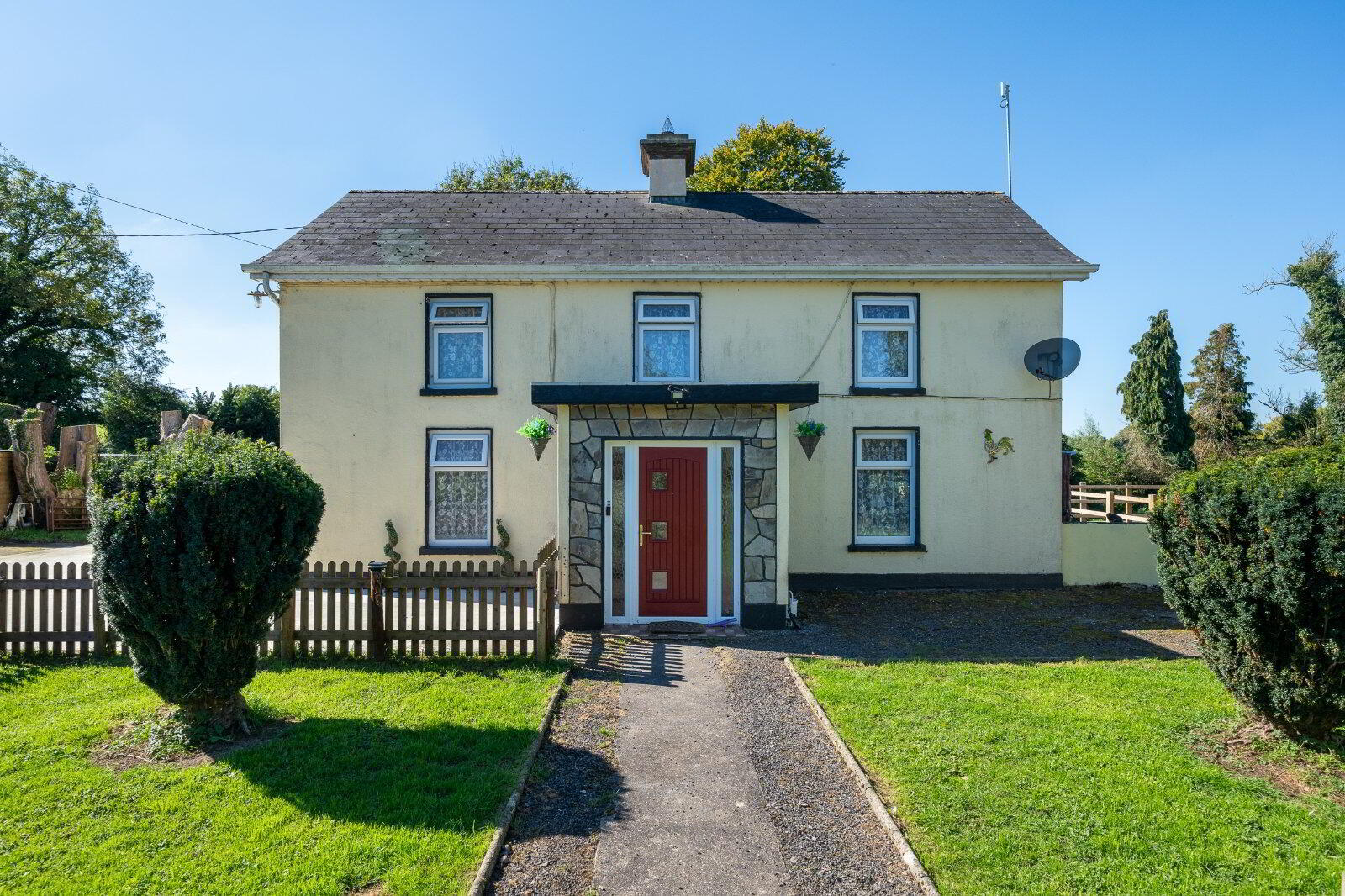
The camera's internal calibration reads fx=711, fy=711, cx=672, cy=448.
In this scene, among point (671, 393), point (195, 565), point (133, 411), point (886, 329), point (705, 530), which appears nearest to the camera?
point (195, 565)

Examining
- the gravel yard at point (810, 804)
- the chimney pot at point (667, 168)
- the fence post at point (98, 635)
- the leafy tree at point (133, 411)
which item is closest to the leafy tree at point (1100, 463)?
the chimney pot at point (667, 168)

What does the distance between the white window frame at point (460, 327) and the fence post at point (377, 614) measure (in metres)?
4.83

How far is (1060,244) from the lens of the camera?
12406 millimetres

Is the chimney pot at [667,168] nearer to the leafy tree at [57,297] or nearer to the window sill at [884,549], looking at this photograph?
the window sill at [884,549]

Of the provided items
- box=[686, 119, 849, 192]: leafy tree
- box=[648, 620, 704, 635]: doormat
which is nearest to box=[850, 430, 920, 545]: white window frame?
box=[648, 620, 704, 635]: doormat

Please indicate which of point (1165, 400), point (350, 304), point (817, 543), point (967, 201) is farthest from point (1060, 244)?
point (1165, 400)

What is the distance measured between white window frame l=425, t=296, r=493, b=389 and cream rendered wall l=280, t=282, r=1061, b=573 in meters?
0.16

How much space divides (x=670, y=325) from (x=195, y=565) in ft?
26.5

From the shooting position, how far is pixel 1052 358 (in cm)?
1159

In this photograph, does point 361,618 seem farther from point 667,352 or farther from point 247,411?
point 247,411

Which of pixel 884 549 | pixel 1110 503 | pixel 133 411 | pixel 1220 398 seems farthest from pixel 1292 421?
pixel 133 411

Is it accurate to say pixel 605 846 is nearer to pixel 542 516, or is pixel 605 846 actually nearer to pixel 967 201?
pixel 542 516

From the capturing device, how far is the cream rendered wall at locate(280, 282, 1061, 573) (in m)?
→ 11.7

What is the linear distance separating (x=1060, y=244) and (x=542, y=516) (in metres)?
10.1
